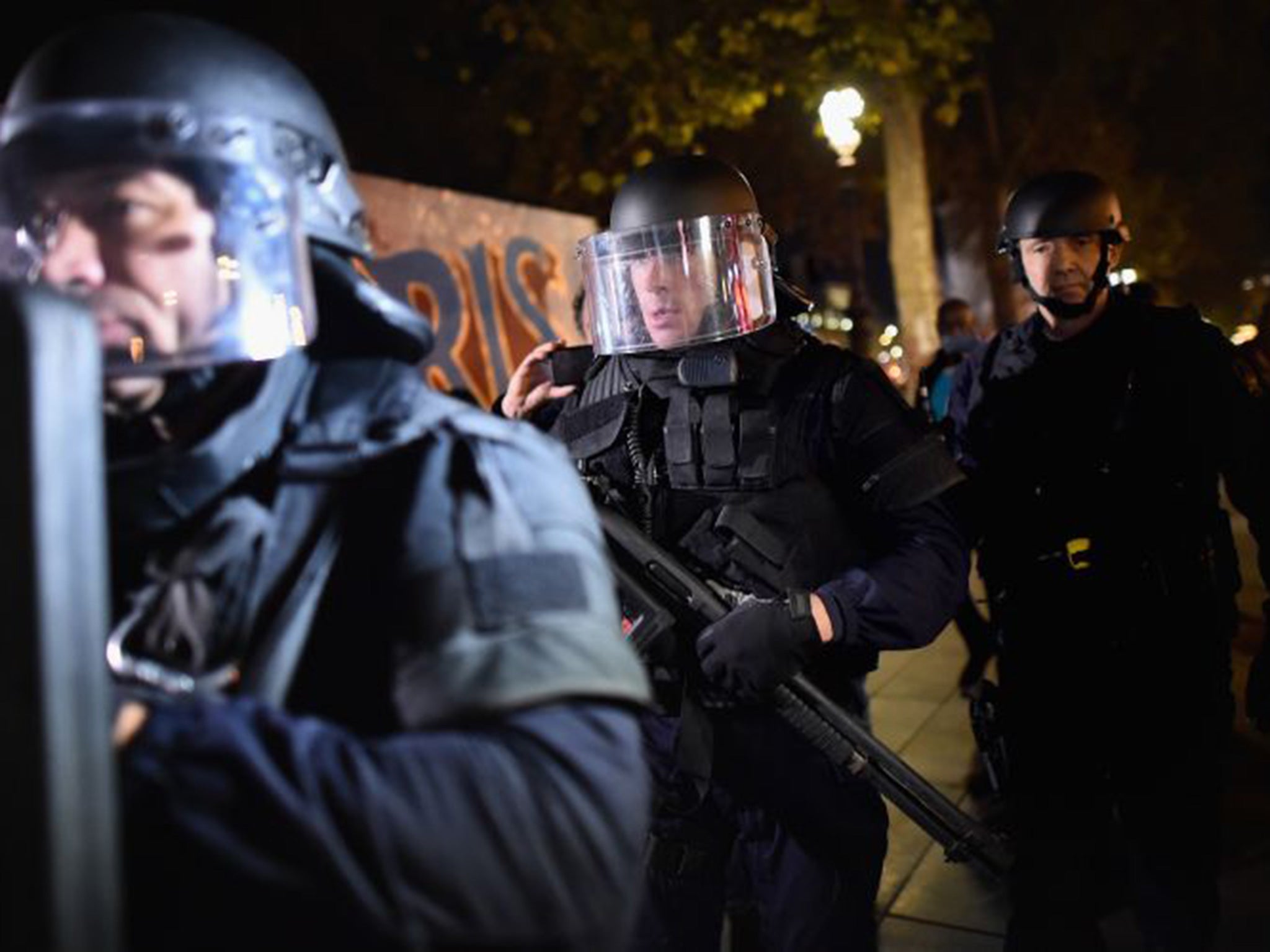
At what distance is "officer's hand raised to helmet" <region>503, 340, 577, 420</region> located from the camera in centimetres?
261

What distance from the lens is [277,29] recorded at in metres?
9.68

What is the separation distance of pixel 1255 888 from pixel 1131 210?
18411 millimetres

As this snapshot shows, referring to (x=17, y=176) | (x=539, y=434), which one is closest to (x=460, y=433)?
(x=539, y=434)

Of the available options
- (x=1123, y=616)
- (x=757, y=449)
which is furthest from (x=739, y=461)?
(x=1123, y=616)

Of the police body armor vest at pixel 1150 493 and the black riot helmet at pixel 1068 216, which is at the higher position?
the black riot helmet at pixel 1068 216

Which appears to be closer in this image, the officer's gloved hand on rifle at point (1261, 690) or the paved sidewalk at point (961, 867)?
the officer's gloved hand on rifle at point (1261, 690)

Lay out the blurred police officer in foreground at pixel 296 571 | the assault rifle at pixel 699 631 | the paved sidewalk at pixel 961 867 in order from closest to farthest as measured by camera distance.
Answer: the blurred police officer in foreground at pixel 296 571, the assault rifle at pixel 699 631, the paved sidewalk at pixel 961 867

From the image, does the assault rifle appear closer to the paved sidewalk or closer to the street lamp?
the paved sidewalk

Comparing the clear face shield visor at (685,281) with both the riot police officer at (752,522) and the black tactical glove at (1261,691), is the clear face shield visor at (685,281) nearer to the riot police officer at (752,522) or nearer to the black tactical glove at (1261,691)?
the riot police officer at (752,522)

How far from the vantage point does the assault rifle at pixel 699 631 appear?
Answer: 2.15 m

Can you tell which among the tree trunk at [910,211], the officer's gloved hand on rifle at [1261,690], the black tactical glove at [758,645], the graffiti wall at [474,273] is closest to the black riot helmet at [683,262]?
the black tactical glove at [758,645]

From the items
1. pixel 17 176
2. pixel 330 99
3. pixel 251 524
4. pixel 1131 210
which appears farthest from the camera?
pixel 1131 210

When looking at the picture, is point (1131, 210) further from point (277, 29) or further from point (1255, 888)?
point (1255, 888)

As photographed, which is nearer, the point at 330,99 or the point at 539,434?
the point at 539,434
